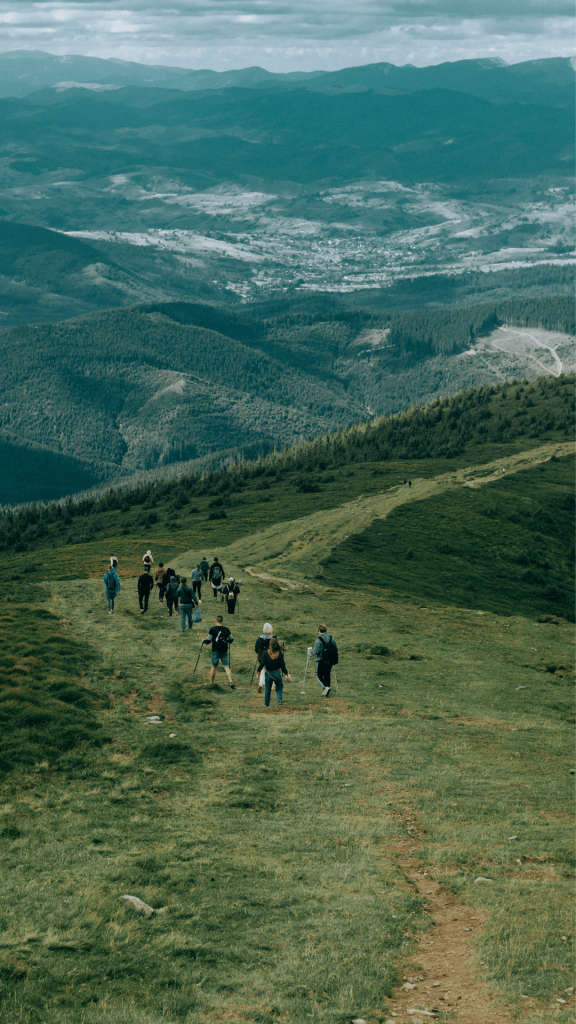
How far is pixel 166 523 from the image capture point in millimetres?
115812

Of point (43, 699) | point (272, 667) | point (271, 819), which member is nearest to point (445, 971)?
point (271, 819)

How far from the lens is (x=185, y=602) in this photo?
151 ft

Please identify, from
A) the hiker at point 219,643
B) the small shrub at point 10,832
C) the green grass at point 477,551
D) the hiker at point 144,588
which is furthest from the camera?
the green grass at point 477,551

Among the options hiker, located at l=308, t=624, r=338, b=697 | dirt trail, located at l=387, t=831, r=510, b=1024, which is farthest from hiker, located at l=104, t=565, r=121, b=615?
dirt trail, located at l=387, t=831, r=510, b=1024

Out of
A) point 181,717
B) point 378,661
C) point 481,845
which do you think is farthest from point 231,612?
point 481,845

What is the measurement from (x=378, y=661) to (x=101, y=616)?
633 inches

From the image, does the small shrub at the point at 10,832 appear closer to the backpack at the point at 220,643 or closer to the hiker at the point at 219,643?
the hiker at the point at 219,643

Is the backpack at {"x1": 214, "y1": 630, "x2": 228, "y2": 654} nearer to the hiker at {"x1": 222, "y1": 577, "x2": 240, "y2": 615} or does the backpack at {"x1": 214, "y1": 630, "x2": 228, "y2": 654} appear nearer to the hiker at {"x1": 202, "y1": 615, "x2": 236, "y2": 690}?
the hiker at {"x1": 202, "y1": 615, "x2": 236, "y2": 690}

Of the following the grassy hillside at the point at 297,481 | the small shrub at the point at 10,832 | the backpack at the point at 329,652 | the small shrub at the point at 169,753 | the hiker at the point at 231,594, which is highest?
the small shrub at the point at 10,832

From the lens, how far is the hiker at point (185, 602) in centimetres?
4572

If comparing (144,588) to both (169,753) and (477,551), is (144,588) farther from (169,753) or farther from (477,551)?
(477,551)

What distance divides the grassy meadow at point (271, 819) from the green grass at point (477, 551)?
19.3 m

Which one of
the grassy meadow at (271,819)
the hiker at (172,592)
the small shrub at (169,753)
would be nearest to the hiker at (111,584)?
the grassy meadow at (271,819)

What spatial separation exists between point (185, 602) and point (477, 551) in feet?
161
